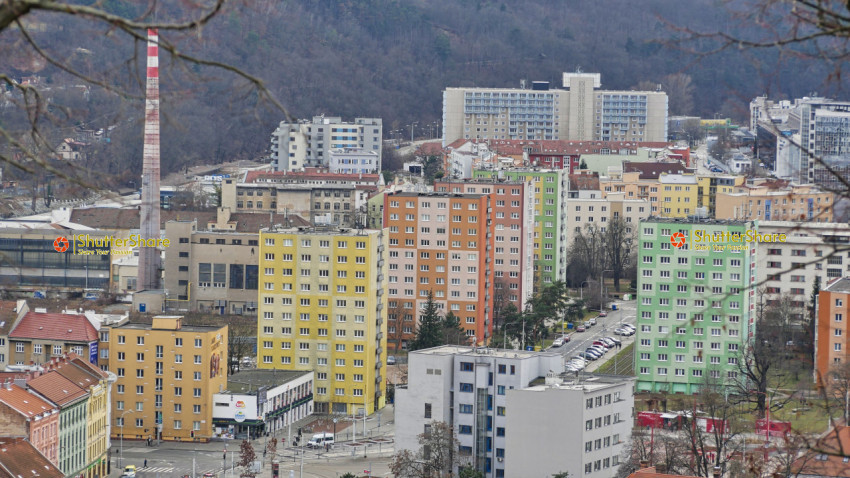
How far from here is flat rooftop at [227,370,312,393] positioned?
1950cm

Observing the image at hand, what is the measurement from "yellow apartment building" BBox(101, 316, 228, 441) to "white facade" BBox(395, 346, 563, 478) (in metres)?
3.18

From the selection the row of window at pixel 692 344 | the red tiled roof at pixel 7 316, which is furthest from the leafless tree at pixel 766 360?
the red tiled roof at pixel 7 316

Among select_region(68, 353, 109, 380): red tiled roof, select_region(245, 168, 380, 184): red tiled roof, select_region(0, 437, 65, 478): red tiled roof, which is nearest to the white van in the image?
select_region(68, 353, 109, 380): red tiled roof

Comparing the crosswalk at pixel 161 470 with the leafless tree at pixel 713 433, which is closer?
the leafless tree at pixel 713 433

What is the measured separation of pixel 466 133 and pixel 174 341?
3150 cm

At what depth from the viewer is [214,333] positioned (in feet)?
63.1

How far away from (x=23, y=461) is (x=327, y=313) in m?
6.78

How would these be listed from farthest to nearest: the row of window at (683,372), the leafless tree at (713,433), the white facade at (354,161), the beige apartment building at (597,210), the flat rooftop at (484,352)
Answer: the white facade at (354,161), the beige apartment building at (597,210), the row of window at (683,372), the flat rooftop at (484,352), the leafless tree at (713,433)

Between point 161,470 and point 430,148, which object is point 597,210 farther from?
point 161,470

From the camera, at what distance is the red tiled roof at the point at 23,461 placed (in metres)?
14.3

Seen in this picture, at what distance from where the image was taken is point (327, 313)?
2094cm

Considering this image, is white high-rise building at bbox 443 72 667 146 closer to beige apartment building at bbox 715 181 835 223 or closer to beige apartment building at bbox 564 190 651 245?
beige apartment building at bbox 715 181 835 223

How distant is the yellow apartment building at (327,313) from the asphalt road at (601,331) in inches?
144

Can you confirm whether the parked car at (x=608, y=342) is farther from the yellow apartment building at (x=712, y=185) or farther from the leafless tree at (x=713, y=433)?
the yellow apartment building at (x=712, y=185)
